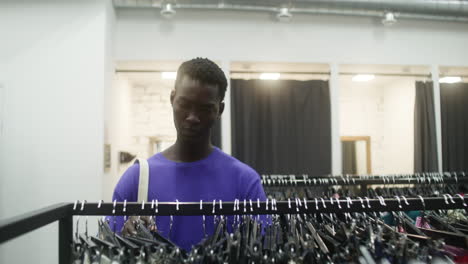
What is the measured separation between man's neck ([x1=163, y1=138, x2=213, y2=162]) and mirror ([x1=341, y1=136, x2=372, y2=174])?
4.08 metres

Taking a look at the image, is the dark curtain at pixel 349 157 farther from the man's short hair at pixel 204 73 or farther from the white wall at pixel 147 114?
the man's short hair at pixel 204 73

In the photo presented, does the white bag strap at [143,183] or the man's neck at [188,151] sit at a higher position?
the man's neck at [188,151]

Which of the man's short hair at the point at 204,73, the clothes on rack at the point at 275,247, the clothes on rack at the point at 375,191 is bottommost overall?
the clothes on rack at the point at 375,191

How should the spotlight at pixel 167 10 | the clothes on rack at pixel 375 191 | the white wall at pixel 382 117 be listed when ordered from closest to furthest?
1. the clothes on rack at pixel 375 191
2. the spotlight at pixel 167 10
3. the white wall at pixel 382 117

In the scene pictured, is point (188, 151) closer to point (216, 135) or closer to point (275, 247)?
point (275, 247)

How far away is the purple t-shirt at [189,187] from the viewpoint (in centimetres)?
109

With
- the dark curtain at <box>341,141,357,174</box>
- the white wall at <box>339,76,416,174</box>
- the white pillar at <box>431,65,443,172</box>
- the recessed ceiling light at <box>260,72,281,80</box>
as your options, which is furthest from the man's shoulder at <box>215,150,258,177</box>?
the dark curtain at <box>341,141,357,174</box>

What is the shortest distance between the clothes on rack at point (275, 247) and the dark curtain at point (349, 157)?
3946 mm

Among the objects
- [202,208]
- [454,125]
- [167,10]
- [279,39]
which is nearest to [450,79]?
[454,125]

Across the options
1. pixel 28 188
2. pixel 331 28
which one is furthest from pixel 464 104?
pixel 28 188

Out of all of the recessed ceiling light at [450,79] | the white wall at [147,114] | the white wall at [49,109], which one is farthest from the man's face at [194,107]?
the recessed ceiling light at [450,79]

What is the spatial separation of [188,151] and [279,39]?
2.51 metres

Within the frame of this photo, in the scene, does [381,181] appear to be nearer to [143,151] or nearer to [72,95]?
[72,95]

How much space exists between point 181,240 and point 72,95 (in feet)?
7.27
